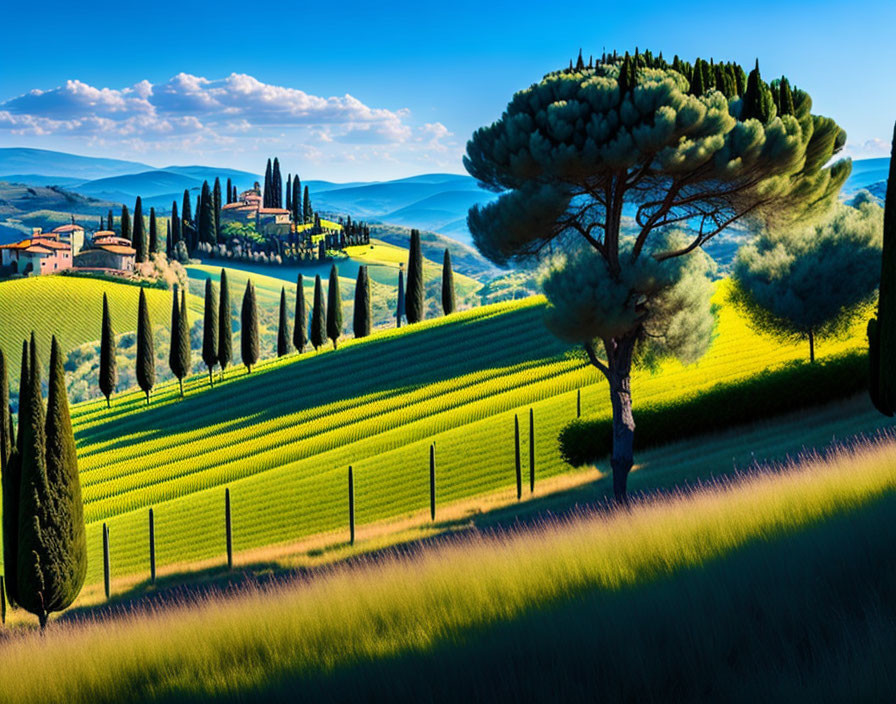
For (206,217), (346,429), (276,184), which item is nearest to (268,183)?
(276,184)

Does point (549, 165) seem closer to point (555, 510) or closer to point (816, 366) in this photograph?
point (555, 510)

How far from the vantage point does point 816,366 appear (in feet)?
87.7

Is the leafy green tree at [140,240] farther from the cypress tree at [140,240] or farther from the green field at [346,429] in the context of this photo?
the green field at [346,429]

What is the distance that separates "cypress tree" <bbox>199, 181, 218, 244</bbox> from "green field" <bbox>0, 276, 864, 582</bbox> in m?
89.0

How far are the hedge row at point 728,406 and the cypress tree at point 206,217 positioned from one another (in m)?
121

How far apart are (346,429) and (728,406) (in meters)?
20.2

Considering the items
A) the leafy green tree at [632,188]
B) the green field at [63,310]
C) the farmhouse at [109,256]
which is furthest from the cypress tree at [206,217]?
the leafy green tree at [632,188]

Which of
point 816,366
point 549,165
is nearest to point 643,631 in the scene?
point 549,165

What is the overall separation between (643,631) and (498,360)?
41.5 metres

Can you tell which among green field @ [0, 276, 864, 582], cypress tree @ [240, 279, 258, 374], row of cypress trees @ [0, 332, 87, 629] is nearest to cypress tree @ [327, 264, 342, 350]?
green field @ [0, 276, 864, 582]

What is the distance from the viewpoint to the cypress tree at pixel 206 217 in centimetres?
14400

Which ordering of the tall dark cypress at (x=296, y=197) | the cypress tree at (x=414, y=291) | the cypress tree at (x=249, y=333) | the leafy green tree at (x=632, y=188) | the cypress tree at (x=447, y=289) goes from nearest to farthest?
1. the leafy green tree at (x=632, y=188)
2. the cypress tree at (x=249, y=333)
3. the cypress tree at (x=414, y=291)
4. the cypress tree at (x=447, y=289)
5. the tall dark cypress at (x=296, y=197)

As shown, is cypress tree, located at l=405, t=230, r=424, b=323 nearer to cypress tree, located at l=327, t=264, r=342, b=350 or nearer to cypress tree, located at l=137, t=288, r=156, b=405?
cypress tree, located at l=327, t=264, r=342, b=350

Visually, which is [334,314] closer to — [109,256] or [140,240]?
[140,240]
